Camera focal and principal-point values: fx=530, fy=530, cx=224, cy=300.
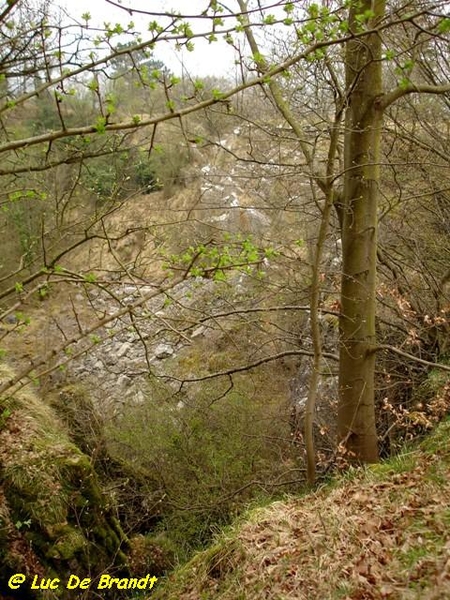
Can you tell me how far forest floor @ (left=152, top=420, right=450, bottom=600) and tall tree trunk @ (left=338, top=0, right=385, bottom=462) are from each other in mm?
841

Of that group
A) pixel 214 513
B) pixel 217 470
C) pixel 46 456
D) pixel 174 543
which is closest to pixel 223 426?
pixel 217 470

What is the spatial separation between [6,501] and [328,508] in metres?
2.82

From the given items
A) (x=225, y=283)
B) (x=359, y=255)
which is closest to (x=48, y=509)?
(x=225, y=283)

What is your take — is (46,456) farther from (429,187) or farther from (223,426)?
(429,187)

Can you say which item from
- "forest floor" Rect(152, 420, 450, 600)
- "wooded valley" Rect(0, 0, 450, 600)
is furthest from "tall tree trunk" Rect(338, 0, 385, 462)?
"forest floor" Rect(152, 420, 450, 600)

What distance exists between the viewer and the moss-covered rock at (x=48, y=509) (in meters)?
4.57

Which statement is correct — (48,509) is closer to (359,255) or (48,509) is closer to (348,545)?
(348,545)

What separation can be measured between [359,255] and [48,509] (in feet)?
12.5

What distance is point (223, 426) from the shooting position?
328 inches

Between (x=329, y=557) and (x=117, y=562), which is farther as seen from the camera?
(x=117, y=562)

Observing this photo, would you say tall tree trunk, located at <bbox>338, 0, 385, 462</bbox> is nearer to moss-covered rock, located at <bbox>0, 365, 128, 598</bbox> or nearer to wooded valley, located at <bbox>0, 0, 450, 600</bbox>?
wooded valley, located at <bbox>0, 0, 450, 600</bbox>

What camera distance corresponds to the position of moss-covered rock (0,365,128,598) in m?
4.57

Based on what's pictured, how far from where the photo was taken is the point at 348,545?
134 inches

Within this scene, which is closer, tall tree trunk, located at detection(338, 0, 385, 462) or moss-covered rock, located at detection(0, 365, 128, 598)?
moss-covered rock, located at detection(0, 365, 128, 598)
